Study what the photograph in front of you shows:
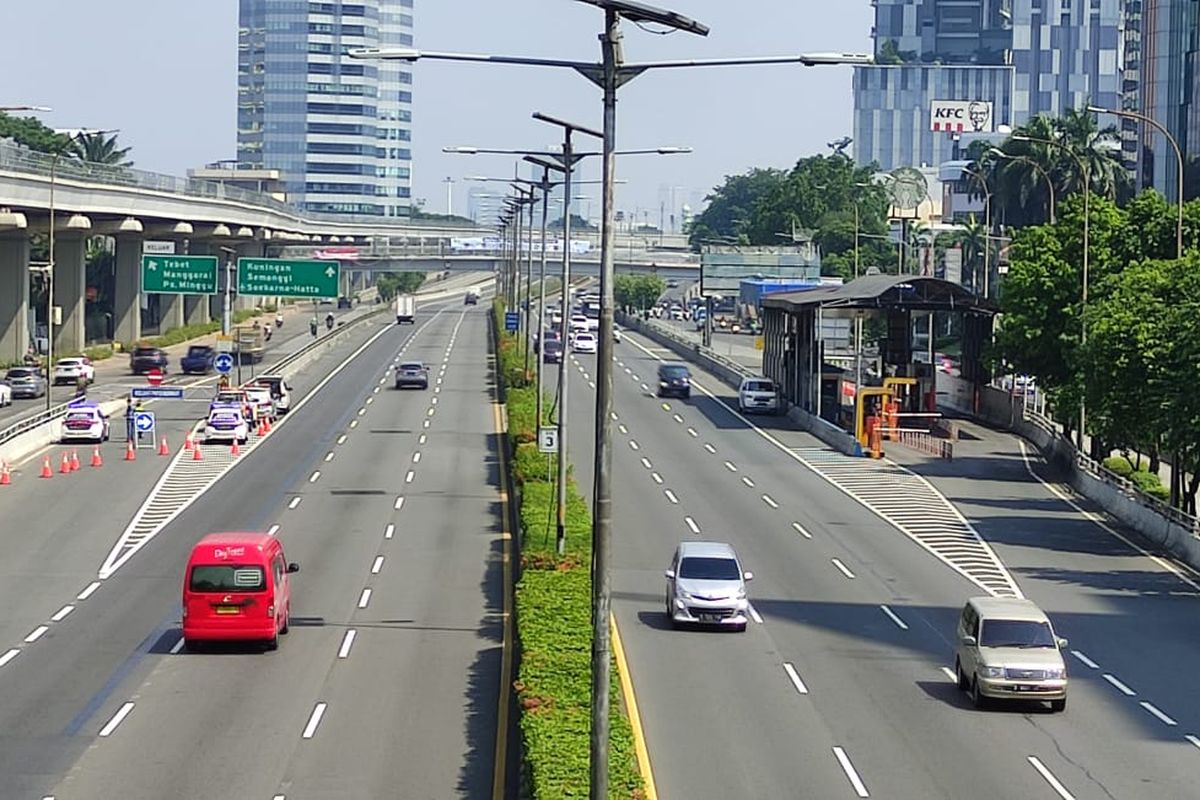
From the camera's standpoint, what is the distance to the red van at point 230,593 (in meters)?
33.4

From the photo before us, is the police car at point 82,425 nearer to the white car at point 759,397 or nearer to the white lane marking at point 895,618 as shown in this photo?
the white car at point 759,397

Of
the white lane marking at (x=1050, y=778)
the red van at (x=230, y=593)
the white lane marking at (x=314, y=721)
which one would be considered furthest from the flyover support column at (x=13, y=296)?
the white lane marking at (x=1050, y=778)

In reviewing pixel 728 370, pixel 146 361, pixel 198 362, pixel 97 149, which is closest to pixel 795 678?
pixel 728 370

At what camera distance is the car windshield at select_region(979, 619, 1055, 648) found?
3070cm

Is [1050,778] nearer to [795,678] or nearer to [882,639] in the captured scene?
[795,678]

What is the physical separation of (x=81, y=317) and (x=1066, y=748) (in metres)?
88.0

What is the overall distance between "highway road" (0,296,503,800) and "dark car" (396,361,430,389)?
88.9 feet

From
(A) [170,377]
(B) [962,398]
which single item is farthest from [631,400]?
(A) [170,377]

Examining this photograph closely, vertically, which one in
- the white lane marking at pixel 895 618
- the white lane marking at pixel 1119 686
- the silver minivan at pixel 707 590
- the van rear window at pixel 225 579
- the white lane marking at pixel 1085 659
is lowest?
the white lane marking at pixel 1085 659

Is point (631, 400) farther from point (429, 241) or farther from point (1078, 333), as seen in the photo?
point (429, 241)

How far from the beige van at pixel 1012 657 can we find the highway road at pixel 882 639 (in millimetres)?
420

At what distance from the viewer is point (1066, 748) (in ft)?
91.9

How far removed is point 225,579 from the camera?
3338 cm

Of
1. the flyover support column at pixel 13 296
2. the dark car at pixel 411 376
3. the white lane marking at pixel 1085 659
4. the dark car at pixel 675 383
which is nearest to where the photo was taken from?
the white lane marking at pixel 1085 659
